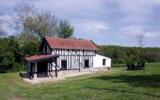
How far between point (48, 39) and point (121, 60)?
2486 cm

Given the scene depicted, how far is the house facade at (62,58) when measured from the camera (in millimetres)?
48894

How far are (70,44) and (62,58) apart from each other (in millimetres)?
3512

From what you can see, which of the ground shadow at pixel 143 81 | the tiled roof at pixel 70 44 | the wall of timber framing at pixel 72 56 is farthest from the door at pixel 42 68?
the ground shadow at pixel 143 81

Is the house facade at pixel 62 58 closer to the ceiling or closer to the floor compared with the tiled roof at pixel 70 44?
closer to the floor

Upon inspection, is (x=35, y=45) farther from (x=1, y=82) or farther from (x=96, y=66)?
(x=1, y=82)

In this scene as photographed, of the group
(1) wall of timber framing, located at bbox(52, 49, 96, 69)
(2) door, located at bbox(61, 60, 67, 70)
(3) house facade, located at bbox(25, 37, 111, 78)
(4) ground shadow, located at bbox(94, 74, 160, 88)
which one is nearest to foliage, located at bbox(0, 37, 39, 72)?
(3) house facade, located at bbox(25, 37, 111, 78)

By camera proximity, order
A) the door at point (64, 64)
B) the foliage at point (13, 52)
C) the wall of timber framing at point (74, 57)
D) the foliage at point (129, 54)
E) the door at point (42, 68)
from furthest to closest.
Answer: the foliage at point (129, 54), the foliage at point (13, 52), the door at point (64, 64), the wall of timber framing at point (74, 57), the door at point (42, 68)

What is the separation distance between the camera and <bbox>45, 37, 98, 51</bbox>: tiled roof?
51638 mm

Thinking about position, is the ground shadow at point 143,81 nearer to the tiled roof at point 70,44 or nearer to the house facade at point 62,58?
the house facade at point 62,58

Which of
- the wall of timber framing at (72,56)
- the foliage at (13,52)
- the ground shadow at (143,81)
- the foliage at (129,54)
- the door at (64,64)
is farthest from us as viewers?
the foliage at (129,54)

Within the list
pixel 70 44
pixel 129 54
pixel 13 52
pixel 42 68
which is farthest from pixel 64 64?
pixel 129 54

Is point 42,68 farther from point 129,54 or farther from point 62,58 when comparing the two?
point 129,54

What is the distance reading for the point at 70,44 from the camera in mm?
54500

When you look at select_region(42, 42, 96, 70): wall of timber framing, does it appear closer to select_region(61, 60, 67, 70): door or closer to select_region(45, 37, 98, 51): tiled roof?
select_region(61, 60, 67, 70): door
